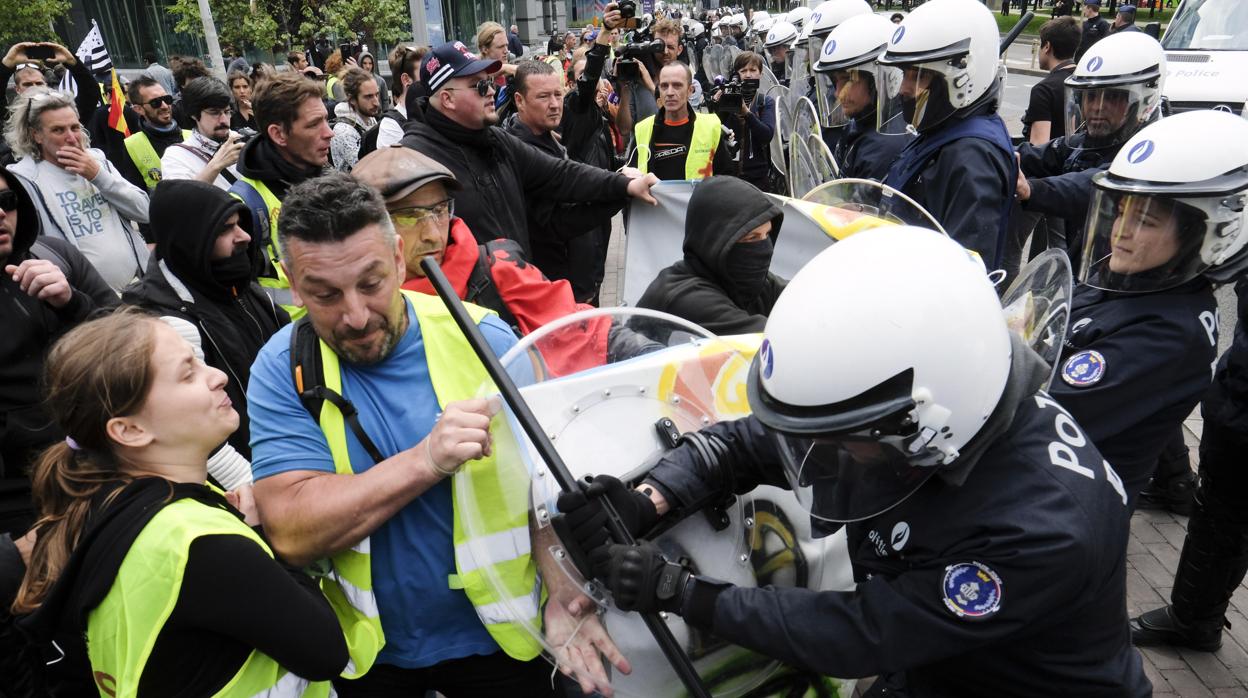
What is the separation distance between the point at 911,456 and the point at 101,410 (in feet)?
5.05

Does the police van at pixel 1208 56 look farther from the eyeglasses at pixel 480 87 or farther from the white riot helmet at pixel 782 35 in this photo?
the eyeglasses at pixel 480 87

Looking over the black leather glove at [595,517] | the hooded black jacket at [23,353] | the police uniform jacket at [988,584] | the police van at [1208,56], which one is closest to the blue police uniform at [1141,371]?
the police uniform jacket at [988,584]

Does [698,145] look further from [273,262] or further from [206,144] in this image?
[273,262]

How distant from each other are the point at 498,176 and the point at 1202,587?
10.8 ft

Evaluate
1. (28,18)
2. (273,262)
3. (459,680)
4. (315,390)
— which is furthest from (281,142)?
(28,18)

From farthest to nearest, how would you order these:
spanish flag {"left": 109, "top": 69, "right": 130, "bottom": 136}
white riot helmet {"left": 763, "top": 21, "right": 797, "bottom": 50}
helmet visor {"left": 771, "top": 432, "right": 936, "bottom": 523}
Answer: white riot helmet {"left": 763, "top": 21, "right": 797, "bottom": 50} < spanish flag {"left": 109, "top": 69, "right": 130, "bottom": 136} < helmet visor {"left": 771, "top": 432, "right": 936, "bottom": 523}

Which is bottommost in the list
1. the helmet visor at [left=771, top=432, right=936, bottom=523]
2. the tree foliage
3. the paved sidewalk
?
the paved sidewalk

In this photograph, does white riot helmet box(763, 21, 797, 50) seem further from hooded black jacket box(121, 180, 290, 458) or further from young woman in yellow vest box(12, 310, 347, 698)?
young woman in yellow vest box(12, 310, 347, 698)

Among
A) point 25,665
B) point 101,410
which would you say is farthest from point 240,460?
point 101,410

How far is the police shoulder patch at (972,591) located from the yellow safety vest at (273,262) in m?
2.67

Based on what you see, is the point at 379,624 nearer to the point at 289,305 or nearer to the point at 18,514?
the point at 18,514

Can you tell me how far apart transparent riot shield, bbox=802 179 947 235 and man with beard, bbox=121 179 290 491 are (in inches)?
83.7

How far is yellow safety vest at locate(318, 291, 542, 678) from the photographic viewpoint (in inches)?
65.9

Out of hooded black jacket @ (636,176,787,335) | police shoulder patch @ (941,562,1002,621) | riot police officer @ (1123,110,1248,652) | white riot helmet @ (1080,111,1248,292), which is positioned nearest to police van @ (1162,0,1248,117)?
riot police officer @ (1123,110,1248,652)
